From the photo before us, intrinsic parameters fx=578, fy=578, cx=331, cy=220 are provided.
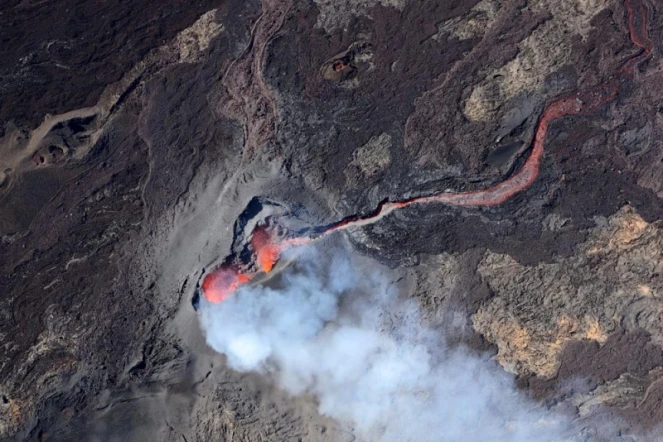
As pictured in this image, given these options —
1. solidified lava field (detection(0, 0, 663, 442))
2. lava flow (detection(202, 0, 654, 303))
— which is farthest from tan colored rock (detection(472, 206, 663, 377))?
lava flow (detection(202, 0, 654, 303))

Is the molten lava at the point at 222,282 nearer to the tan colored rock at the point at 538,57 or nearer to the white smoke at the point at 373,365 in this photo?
the white smoke at the point at 373,365

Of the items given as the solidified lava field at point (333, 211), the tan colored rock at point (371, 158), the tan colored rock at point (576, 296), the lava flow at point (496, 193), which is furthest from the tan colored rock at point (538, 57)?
the tan colored rock at point (576, 296)

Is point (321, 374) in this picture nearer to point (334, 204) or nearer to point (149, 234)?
point (334, 204)

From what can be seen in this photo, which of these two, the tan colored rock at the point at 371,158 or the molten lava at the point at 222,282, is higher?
the tan colored rock at the point at 371,158

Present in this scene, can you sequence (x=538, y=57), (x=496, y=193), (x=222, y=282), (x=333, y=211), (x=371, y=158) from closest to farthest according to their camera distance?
(x=538, y=57)
(x=496, y=193)
(x=371, y=158)
(x=333, y=211)
(x=222, y=282)

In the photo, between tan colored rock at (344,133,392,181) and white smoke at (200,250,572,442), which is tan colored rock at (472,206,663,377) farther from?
tan colored rock at (344,133,392,181)

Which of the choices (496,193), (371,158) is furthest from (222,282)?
(496,193)

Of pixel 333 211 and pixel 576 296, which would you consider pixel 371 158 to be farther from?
pixel 576 296
